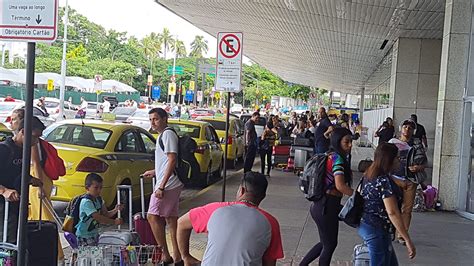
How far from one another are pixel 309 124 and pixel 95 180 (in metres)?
15.9

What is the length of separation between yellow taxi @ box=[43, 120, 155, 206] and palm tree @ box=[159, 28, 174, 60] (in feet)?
391

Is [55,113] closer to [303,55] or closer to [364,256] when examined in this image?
[303,55]

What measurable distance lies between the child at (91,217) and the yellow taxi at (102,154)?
128 inches

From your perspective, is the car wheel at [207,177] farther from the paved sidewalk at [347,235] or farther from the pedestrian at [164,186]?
the pedestrian at [164,186]

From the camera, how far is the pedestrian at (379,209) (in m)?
5.61

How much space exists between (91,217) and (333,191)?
2405 mm

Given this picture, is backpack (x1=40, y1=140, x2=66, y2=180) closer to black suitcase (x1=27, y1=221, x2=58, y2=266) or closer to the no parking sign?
black suitcase (x1=27, y1=221, x2=58, y2=266)

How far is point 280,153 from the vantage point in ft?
67.6

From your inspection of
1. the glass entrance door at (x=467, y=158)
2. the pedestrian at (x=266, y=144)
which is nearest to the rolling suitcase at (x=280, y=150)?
the pedestrian at (x=266, y=144)

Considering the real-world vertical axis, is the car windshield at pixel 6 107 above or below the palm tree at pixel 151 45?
below

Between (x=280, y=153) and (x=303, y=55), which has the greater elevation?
(x=303, y=55)

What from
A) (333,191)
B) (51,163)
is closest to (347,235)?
(333,191)

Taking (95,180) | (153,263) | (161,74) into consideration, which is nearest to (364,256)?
(153,263)

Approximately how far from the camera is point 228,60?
29.6 ft
